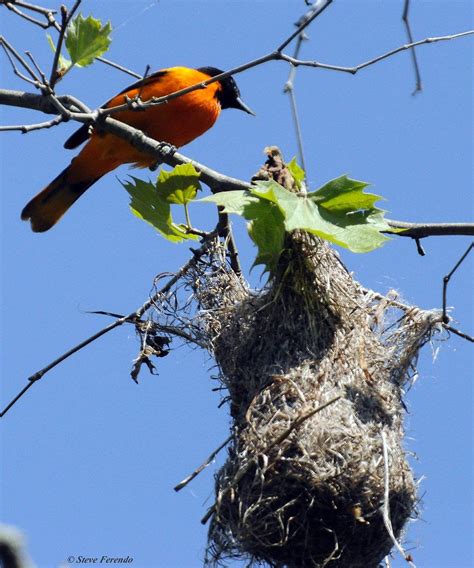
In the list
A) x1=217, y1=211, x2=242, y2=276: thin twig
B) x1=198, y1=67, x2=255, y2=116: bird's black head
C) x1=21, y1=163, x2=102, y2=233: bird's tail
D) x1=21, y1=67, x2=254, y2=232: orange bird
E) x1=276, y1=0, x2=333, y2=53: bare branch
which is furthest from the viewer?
x1=198, y1=67, x2=255, y2=116: bird's black head

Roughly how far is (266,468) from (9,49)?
164 cm

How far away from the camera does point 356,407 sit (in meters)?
3.15

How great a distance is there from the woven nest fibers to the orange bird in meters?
1.61

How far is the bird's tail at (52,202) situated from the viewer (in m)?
5.47

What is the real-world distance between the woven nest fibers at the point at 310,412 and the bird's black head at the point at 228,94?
256 cm

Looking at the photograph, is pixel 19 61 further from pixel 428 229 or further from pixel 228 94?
pixel 228 94

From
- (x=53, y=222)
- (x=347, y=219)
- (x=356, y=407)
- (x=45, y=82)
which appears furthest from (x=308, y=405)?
(x=53, y=222)

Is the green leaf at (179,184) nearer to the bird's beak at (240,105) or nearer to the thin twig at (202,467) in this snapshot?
the thin twig at (202,467)

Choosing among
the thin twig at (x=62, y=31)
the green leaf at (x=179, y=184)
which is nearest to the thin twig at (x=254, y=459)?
the green leaf at (x=179, y=184)

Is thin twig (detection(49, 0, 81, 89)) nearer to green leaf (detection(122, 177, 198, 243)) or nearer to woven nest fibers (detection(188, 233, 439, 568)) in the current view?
green leaf (detection(122, 177, 198, 243))

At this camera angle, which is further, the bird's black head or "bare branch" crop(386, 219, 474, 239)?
the bird's black head

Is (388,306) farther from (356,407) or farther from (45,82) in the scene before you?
(45,82)

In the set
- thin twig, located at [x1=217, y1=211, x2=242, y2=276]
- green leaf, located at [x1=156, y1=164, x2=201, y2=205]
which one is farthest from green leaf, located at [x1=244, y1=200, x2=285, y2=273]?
thin twig, located at [x1=217, y1=211, x2=242, y2=276]

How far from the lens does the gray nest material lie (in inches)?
114
